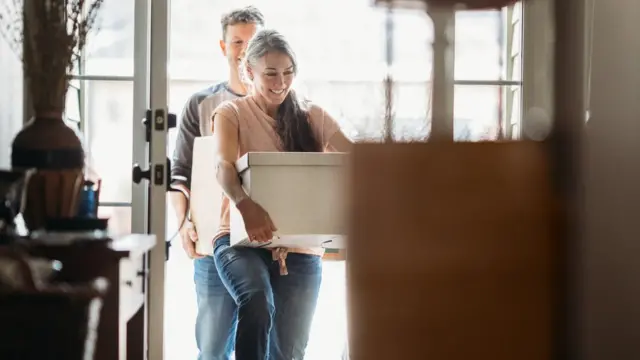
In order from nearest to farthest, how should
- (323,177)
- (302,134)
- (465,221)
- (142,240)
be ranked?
(465,221) < (142,240) < (323,177) < (302,134)

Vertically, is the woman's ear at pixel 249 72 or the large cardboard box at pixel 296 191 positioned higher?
the woman's ear at pixel 249 72

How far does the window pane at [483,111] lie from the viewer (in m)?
1.25

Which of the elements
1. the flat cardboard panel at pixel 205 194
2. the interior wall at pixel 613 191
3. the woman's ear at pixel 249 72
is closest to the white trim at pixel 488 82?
the interior wall at pixel 613 191

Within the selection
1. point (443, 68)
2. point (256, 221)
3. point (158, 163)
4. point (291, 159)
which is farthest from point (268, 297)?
point (443, 68)

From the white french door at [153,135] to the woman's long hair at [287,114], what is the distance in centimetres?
25

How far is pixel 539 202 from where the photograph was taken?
1.20 meters

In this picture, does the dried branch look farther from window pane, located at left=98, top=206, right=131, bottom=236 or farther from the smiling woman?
window pane, located at left=98, top=206, right=131, bottom=236

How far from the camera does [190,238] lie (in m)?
2.08

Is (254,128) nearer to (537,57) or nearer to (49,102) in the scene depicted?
(49,102)

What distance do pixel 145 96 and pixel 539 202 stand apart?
112 centimetres

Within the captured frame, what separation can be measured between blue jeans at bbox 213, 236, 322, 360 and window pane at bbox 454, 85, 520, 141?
680mm

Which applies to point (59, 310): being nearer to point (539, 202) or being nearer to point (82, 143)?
point (82, 143)

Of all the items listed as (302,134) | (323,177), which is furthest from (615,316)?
(302,134)

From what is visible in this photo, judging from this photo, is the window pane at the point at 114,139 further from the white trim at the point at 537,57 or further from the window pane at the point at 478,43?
the white trim at the point at 537,57
